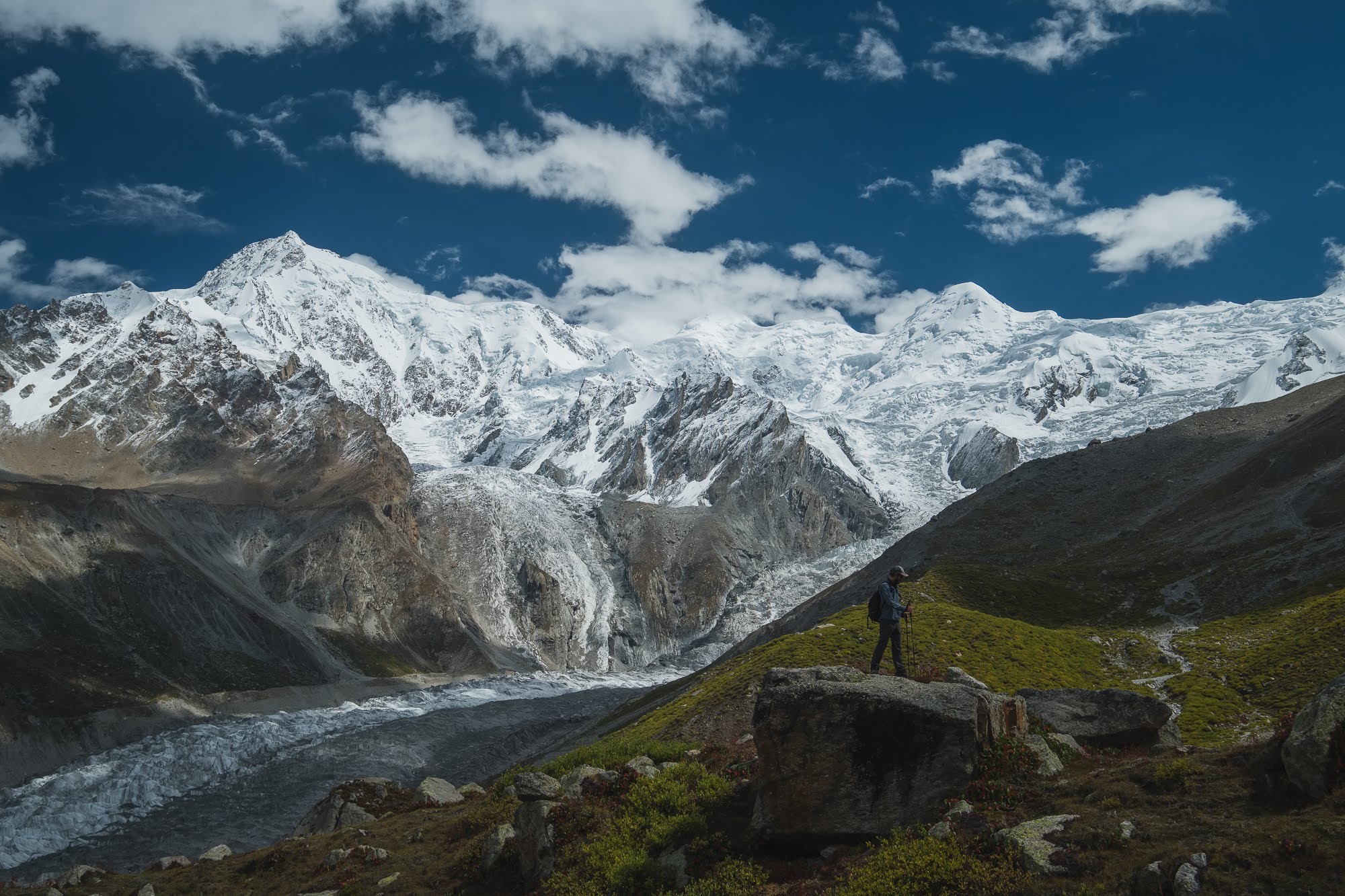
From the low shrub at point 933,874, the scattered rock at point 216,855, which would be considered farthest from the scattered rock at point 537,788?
the scattered rock at point 216,855

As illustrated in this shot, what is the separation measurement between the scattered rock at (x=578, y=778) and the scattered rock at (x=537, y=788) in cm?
33

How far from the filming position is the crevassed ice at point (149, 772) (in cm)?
8825

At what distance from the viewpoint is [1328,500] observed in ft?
265

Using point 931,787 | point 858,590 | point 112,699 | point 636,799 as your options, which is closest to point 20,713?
point 112,699

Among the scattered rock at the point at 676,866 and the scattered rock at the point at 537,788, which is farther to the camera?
the scattered rock at the point at 537,788

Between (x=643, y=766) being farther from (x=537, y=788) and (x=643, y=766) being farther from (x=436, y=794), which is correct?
(x=436, y=794)

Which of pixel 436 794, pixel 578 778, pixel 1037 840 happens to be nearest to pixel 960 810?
pixel 1037 840

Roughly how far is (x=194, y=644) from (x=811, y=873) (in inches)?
6131

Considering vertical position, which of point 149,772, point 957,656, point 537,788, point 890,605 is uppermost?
point 890,605

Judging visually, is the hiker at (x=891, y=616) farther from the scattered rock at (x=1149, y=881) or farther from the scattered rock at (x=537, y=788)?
the scattered rock at (x=1149, y=881)

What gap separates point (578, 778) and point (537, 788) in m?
1.78

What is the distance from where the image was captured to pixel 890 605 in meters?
24.8

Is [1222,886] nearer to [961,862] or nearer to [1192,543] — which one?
[961,862]

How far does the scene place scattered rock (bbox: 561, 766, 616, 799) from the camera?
966 inches
